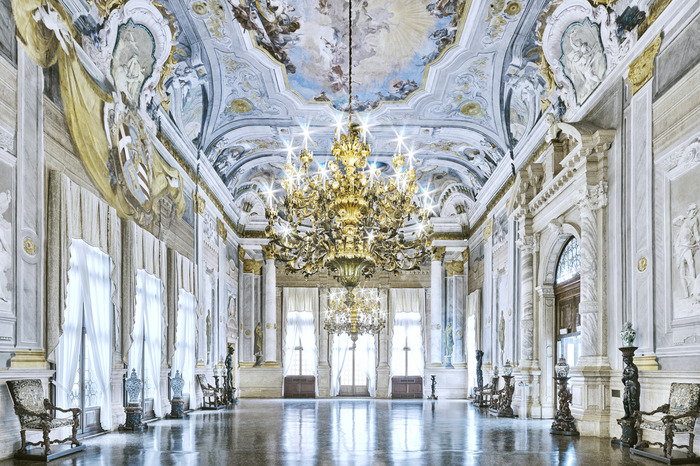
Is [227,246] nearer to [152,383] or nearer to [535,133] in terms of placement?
[152,383]

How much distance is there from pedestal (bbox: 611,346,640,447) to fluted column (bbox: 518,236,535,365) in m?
5.93

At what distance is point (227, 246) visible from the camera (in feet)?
75.2

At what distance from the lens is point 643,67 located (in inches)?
390

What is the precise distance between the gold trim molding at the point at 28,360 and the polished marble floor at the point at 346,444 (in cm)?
112

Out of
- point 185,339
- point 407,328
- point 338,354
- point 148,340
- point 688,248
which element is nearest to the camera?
point 688,248

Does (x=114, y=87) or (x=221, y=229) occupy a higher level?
(x=114, y=87)

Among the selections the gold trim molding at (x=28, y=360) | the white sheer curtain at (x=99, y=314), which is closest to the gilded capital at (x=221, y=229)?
the white sheer curtain at (x=99, y=314)

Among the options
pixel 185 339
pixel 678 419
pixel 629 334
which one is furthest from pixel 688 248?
pixel 185 339

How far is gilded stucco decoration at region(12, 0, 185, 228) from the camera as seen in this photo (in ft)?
30.2

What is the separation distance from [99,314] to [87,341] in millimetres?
438

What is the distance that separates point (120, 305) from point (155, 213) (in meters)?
2.57

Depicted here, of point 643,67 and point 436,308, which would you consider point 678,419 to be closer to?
point 643,67

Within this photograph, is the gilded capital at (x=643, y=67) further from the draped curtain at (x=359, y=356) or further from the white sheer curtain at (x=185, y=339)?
the draped curtain at (x=359, y=356)

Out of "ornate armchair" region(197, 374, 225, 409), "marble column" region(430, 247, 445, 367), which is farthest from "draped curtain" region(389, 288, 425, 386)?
"ornate armchair" region(197, 374, 225, 409)
